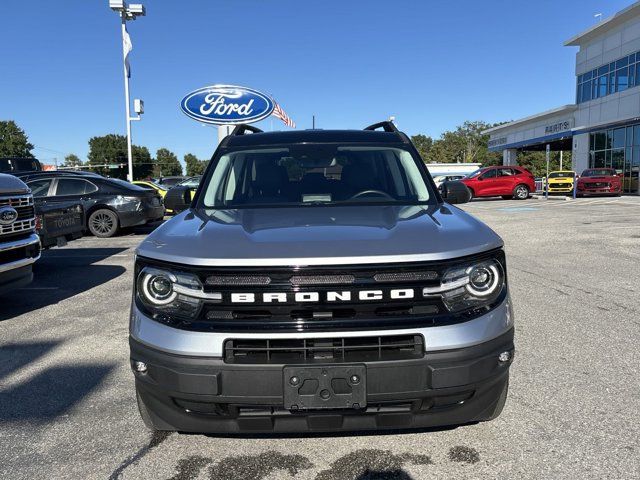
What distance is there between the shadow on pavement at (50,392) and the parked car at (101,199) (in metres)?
9.13

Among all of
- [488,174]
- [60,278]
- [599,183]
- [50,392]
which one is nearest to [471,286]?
[50,392]

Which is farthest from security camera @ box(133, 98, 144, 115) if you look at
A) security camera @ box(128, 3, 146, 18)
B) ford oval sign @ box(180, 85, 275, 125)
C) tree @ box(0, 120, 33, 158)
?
tree @ box(0, 120, 33, 158)

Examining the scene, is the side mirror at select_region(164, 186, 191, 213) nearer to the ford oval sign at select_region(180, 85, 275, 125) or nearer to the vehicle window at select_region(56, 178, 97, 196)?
the vehicle window at select_region(56, 178, 97, 196)

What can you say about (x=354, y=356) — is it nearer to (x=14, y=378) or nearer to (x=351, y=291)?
Answer: (x=351, y=291)

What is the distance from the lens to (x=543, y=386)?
3537 millimetres

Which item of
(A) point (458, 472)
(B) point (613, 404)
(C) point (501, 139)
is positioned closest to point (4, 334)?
(A) point (458, 472)

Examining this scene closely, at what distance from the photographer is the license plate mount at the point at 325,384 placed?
7.25 feet

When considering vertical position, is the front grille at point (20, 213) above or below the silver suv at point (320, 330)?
above

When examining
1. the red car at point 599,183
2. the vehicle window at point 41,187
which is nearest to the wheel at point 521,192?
the red car at point 599,183

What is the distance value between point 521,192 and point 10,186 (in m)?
25.7

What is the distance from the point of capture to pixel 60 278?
773 centimetres

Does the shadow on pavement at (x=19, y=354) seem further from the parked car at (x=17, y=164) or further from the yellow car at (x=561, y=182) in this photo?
the yellow car at (x=561, y=182)

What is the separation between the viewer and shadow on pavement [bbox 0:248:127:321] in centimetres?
623

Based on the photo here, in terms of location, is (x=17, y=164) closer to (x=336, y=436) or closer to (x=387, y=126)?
(x=387, y=126)
